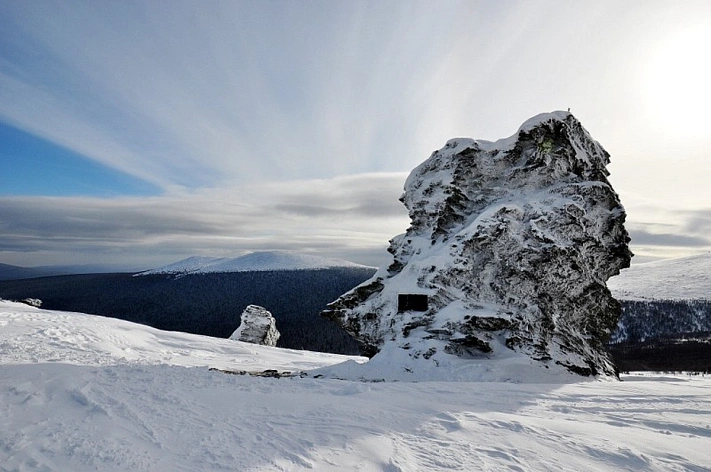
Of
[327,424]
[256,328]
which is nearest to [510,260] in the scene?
[327,424]

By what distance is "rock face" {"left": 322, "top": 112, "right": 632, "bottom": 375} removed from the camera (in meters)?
15.8

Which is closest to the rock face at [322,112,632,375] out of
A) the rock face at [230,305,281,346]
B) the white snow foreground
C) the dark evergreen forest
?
the white snow foreground

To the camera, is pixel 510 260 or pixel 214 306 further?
pixel 214 306

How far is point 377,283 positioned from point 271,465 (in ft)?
48.6

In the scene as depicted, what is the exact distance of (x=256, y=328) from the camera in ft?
137

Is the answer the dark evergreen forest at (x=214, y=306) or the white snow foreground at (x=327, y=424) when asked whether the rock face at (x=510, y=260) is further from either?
the dark evergreen forest at (x=214, y=306)

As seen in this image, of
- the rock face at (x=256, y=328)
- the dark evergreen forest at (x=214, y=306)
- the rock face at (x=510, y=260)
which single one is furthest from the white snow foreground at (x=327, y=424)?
the dark evergreen forest at (x=214, y=306)

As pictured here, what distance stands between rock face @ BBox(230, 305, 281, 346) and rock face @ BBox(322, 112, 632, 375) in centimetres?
2471

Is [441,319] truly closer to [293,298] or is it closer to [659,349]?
[659,349]

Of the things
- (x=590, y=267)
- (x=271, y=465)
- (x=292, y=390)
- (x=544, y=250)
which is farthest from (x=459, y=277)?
(x=271, y=465)

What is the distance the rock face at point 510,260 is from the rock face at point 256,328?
24713 millimetres

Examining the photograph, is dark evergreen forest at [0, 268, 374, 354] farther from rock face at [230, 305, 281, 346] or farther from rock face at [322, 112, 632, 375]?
rock face at [322, 112, 632, 375]

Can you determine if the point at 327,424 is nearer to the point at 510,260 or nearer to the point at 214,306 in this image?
the point at 510,260

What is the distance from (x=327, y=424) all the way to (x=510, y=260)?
12860 mm
